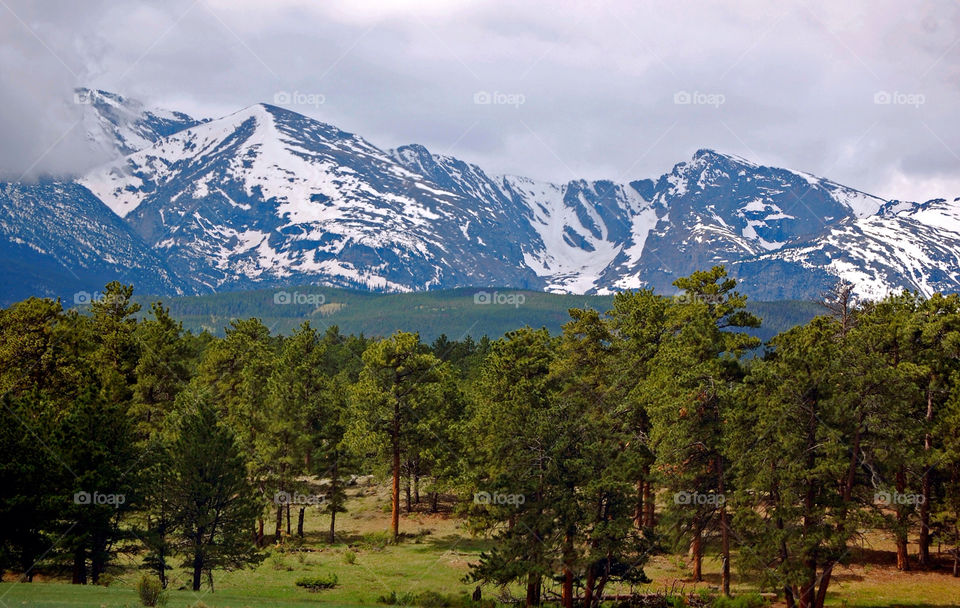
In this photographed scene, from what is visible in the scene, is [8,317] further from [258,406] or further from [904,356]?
[904,356]

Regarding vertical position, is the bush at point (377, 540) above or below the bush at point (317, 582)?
above

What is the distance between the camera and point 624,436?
4197cm

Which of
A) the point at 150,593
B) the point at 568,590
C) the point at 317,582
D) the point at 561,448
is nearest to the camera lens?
the point at 150,593

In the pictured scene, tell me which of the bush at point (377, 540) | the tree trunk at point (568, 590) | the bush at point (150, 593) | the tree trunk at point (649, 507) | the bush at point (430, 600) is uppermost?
the tree trunk at point (649, 507)

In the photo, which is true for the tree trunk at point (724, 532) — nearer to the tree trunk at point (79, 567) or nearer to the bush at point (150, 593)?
the bush at point (150, 593)

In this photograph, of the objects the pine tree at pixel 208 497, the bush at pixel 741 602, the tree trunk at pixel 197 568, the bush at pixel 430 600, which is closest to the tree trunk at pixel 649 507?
the bush at pixel 741 602

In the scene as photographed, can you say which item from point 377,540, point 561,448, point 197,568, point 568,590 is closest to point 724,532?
point 568,590

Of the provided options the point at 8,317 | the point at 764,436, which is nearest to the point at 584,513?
the point at 764,436

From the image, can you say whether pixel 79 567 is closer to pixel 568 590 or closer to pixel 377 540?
pixel 377 540

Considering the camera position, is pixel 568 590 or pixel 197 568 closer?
pixel 568 590

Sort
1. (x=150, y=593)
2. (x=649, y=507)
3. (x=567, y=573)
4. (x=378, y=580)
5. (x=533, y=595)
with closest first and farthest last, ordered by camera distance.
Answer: (x=150, y=593)
(x=567, y=573)
(x=533, y=595)
(x=378, y=580)
(x=649, y=507)

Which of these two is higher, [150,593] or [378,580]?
[150,593]

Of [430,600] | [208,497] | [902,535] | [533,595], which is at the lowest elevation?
[430,600]

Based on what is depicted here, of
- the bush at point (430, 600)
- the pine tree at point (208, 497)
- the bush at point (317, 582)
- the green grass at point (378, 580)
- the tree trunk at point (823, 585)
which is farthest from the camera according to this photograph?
the bush at point (317, 582)
